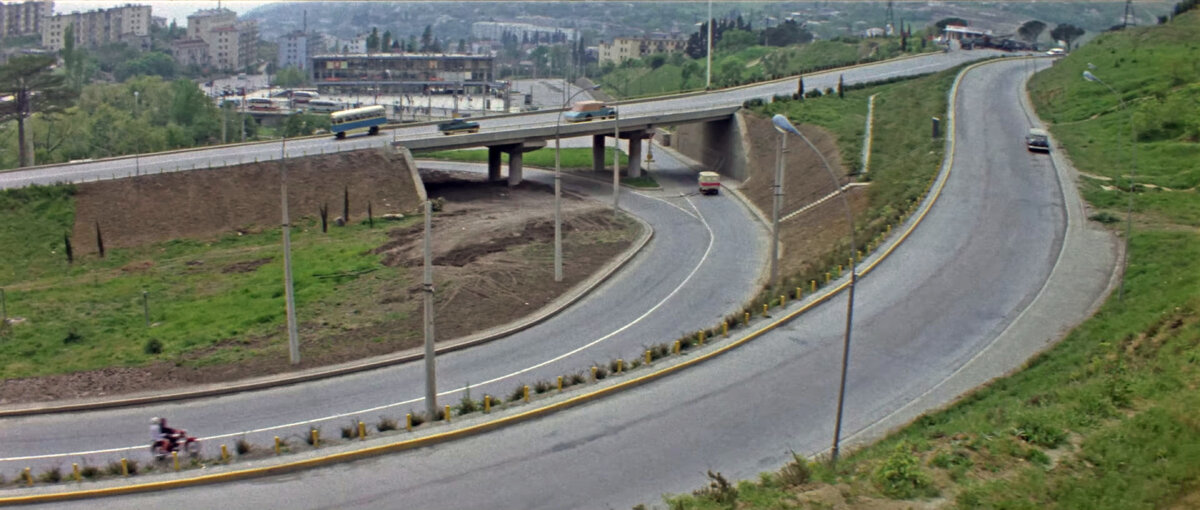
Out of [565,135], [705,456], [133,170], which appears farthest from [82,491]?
[565,135]

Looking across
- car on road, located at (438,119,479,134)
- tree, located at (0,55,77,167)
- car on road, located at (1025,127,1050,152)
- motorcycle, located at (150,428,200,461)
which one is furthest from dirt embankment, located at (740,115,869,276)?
tree, located at (0,55,77,167)

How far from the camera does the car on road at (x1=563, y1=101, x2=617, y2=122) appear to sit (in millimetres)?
63094

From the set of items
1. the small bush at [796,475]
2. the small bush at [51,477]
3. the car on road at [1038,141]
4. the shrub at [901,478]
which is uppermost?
the car on road at [1038,141]

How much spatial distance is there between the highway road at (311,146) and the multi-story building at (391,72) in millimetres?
106985

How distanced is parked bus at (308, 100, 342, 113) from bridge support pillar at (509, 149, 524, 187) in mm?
86010

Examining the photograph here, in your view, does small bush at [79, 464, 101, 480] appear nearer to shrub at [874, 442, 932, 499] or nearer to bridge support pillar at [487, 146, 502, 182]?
shrub at [874, 442, 932, 499]

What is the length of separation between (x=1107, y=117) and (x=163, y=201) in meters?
50.0

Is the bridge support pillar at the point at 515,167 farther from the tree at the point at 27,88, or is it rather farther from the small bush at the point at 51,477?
the small bush at the point at 51,477

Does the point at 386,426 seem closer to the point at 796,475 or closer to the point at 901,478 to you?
the point at 796,475

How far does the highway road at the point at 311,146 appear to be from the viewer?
173 feet

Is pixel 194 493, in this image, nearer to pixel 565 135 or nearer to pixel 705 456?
pixel 705 456

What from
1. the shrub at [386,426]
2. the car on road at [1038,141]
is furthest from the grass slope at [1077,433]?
the car on road at [1038,141]

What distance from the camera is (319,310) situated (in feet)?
114

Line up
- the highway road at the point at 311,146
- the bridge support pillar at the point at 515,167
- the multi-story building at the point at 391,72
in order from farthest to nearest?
the multi-story building at the point at 391,72 < the bridge support pillar at the point at 515,167 < the highway road at the point at 311,146
